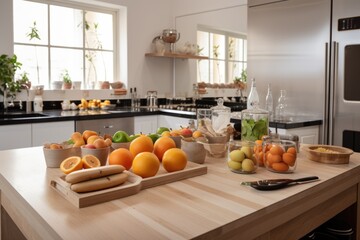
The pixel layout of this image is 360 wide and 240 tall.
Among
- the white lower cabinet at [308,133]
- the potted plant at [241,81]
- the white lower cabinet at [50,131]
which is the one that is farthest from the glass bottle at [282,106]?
the white lower cabinet at [50,131]

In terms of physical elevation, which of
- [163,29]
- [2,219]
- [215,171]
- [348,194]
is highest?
[163,29]

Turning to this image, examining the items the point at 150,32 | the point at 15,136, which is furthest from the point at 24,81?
the point at 150,32

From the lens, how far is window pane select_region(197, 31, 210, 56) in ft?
15.6

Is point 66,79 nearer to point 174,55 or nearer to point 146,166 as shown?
point 174,55

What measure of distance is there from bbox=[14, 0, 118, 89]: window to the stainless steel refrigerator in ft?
6.50

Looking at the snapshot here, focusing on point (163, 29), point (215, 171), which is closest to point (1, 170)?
point (215, 171)

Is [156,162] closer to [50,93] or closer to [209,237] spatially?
[209,237]

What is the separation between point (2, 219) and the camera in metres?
1.55

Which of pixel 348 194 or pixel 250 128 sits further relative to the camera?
pixel 250 128

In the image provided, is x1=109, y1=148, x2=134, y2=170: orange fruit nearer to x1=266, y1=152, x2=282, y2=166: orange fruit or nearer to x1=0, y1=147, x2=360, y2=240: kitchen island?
x1=0, y1=147, x2=360, y2=240: kitchen island

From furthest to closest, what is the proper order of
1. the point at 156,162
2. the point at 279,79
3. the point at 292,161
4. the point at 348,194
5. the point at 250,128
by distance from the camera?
the point at 279,79 → the point at 250,128 → the point at 348,194 → the point at 292,161 → the point at 156,162

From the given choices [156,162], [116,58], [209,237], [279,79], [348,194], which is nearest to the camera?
[209,237]

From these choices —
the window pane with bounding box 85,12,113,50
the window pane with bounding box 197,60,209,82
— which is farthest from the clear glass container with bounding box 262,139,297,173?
the window pane with bounding box 85,12,113,50

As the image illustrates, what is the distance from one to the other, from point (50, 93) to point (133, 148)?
296cm
